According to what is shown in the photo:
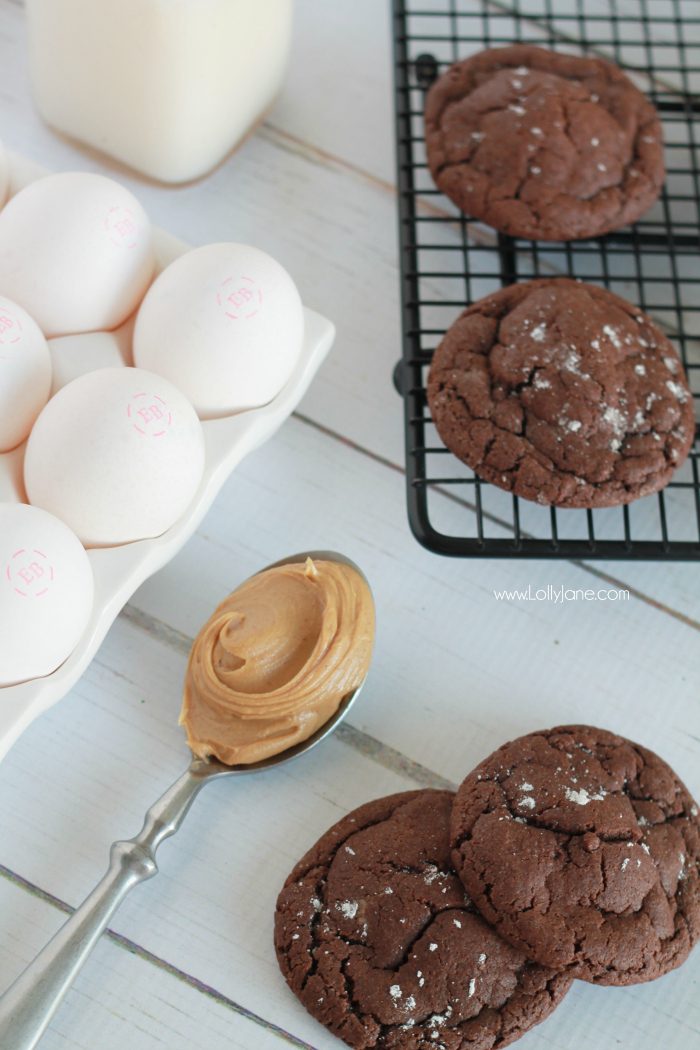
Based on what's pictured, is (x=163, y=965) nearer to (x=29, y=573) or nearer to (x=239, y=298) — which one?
(x=29, y=573)

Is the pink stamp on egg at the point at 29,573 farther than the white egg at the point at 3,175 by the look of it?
No


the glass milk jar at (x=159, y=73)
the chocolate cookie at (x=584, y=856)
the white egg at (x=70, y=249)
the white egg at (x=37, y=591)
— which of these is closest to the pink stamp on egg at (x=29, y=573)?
the white egg at (x=37, y=591)

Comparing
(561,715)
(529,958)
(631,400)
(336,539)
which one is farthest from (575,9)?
(529,958)

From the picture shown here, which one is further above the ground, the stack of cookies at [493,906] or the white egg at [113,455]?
the white egg at [113,455]

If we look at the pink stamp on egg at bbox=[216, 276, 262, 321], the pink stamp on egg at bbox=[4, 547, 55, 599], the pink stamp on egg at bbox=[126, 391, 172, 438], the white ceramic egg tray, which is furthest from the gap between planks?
the pink stamp on egg at bbox=[216, 276, 262, 321]

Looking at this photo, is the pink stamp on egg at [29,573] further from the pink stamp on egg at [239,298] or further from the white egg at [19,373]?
the pink stamp on egg at [239,298]

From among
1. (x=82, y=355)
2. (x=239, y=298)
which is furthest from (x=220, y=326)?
(x=82, y=355)

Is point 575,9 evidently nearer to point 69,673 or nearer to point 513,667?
point 513,667
